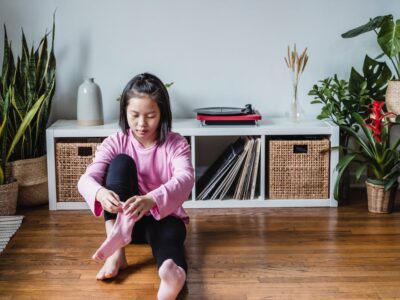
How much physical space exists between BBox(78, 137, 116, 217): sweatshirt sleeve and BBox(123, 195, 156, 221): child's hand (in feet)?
0.51

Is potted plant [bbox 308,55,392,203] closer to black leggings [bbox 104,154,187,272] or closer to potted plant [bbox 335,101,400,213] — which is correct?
potted plant [bbox 335,101,400,213]

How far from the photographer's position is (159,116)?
7.88 feet

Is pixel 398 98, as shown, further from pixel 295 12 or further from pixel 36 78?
pixel 36 78

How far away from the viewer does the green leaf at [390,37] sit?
299 cm

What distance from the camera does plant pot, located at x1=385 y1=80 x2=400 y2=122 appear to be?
308cm

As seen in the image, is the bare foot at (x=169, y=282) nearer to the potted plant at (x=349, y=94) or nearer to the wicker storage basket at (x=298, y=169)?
the wicker storage basket at (x=298, y=169)

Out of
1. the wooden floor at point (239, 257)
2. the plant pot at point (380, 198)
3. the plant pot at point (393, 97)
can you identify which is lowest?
the wooden floor at point (239, 257)

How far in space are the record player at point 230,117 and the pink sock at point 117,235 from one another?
41.6 inches

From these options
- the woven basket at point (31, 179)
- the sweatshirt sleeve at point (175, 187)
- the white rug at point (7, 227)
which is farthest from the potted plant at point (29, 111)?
the sweatshirt sleeve at point (175, 187)

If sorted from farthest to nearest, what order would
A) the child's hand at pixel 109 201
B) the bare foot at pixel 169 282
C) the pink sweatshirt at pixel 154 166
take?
the pink sweatshirt at pixel 154 166 < the child's hand at pixel 109 201 < the bare foot at pixel 169 282

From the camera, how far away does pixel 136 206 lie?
2176mm

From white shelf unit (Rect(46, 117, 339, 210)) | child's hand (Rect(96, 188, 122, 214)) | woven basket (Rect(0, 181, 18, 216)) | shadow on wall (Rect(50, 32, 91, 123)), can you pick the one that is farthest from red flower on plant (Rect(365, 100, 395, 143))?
woven basket (Rect(0, 181, 18, 216))

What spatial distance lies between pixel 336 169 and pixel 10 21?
1864 millimetres

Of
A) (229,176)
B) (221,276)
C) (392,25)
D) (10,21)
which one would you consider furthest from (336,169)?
(10,21)
